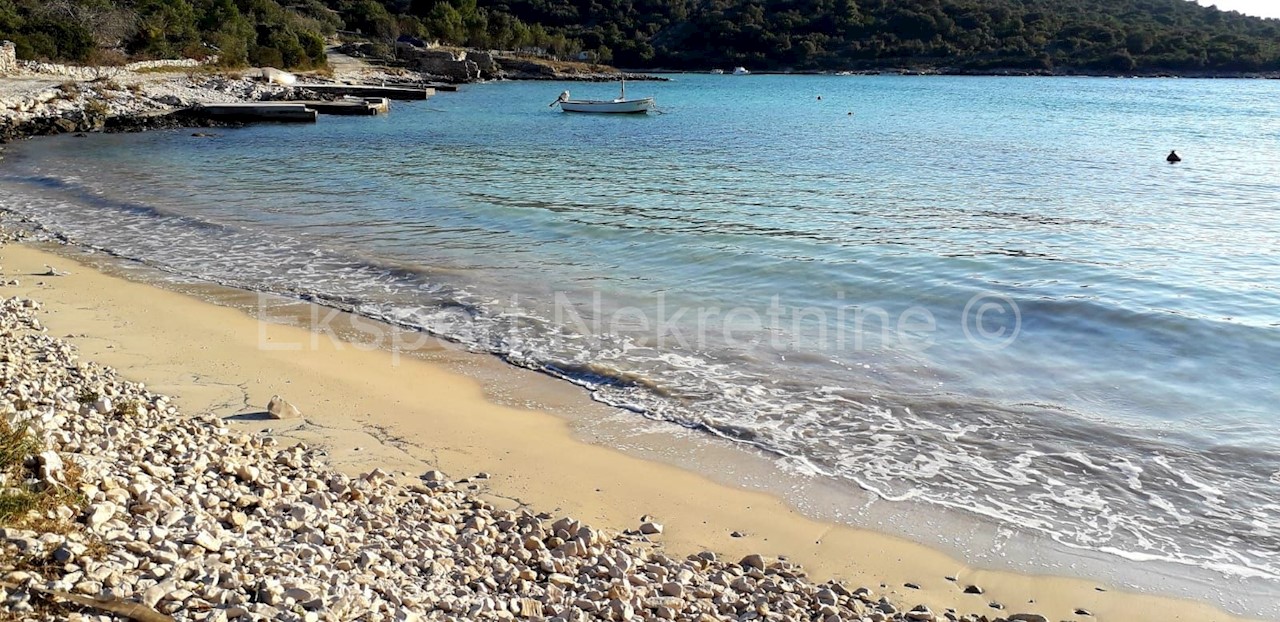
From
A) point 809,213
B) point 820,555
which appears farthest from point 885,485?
point 809,213

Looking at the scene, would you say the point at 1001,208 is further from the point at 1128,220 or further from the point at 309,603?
the point at 309,603

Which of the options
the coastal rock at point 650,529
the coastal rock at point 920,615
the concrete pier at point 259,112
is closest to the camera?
the coastal rock at point 920,615

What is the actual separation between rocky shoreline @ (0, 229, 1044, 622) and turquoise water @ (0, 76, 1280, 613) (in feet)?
7.04

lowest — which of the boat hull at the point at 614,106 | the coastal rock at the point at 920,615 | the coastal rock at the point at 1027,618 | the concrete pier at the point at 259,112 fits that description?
the coastal rock at the point at 1027,618

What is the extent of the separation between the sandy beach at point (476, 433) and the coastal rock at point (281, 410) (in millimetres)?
93

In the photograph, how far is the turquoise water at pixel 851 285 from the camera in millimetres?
7023

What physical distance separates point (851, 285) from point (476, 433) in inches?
271

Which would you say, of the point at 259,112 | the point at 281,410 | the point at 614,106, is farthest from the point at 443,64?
the point at 281,410

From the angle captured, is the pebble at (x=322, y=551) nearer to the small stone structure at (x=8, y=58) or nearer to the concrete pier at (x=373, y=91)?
the small stone structure at (x=8, y=58)

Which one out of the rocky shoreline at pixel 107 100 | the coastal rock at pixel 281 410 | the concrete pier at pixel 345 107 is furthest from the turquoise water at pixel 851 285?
the concrete pier at pixel 345 107

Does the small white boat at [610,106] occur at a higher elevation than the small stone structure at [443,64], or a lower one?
lower
